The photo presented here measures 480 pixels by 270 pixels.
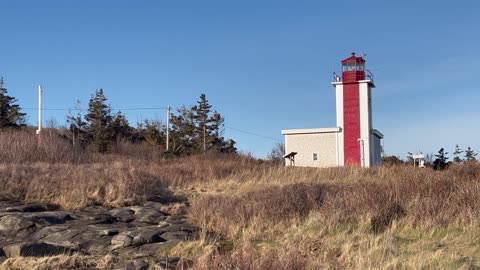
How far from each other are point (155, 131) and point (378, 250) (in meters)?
45.8

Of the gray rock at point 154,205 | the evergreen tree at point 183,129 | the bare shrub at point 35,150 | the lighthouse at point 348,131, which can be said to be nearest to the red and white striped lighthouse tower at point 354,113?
the lighthouse at point 348,131

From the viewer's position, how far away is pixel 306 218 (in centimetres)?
1010

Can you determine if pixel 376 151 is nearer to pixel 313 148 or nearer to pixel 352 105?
pixel 352 105

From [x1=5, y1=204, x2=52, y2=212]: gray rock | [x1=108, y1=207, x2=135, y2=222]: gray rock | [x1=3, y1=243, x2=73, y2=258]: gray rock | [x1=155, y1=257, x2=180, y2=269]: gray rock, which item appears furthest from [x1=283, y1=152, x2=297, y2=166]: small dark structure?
[x1=155, y1=257, x2=180, y2=269]: gray rock

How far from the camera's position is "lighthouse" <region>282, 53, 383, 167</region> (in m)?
44.3

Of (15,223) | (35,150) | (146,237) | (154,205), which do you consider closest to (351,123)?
(35,150)

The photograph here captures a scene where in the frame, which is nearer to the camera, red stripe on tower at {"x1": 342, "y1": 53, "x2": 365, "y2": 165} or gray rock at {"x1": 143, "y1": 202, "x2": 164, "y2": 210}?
gray rock at {"x1": 143, "y1": 202, "x2": 164, "y2": 210}

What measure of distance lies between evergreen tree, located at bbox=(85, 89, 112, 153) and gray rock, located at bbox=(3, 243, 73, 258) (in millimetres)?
39871

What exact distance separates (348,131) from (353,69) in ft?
17.2

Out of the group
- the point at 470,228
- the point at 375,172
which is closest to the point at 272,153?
the point at 375,172

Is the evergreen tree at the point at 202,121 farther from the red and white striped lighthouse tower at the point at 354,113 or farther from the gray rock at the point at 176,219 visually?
the gray rock at the point at 176,219

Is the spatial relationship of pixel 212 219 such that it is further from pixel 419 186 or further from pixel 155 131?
pixel 155 131

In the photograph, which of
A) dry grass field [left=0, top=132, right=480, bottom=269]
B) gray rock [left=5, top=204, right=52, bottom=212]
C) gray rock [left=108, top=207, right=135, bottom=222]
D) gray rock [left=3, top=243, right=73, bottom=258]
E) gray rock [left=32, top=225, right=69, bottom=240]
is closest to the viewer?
dry grass field [left=0, top=132, right=480, bottom=269]

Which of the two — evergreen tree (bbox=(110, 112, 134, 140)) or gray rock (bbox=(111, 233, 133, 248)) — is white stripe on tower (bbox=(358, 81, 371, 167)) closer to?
evergreen tree (bbox=(110, 112, 134, 140))
